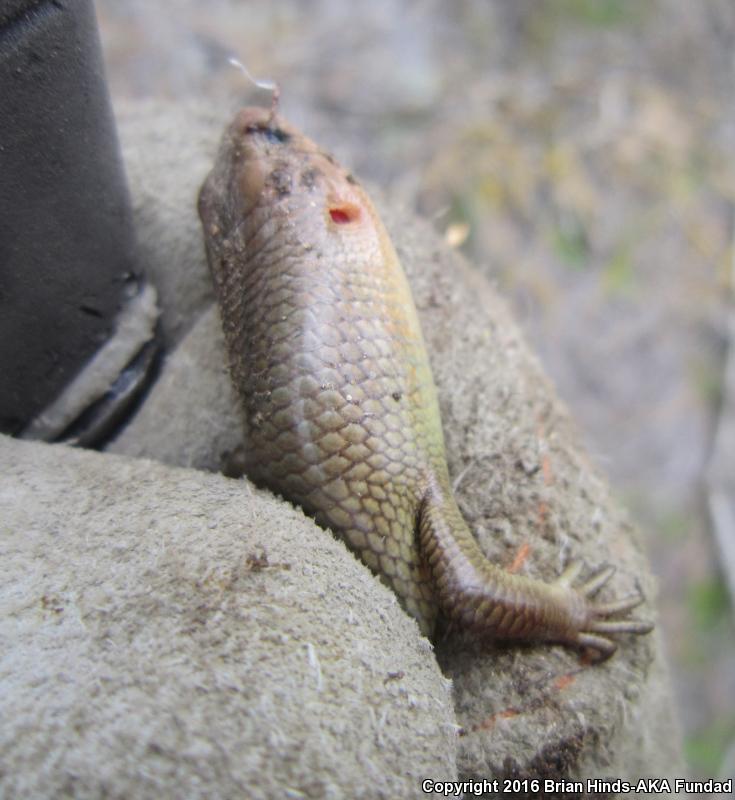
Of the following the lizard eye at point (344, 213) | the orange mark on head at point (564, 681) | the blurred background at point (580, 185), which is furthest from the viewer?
the blurred background at point (580, 185)

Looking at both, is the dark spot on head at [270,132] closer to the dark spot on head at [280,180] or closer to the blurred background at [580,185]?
the dark spot on head at [280,180]

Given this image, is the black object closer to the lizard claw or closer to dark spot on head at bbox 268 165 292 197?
dark spot on head at bbox 268 165 292 197

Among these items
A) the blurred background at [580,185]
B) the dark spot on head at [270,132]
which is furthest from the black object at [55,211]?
the blurred background at [580,185]

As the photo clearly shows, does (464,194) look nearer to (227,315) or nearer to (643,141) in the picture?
(643,141)

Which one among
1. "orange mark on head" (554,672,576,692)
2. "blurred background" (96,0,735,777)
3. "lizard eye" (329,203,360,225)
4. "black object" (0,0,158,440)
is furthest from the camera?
"blurred background" (96,0,735,777)

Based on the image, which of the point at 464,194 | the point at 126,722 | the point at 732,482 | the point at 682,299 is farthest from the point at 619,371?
the point at 126,722

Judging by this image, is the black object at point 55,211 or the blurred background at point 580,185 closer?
the black object at point 55,211

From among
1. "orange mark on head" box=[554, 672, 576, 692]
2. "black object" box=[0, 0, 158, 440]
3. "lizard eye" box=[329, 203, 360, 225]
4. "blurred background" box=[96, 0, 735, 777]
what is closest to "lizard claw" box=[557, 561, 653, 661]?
"orange mark on head" box=[554, 672, 576, 692]
